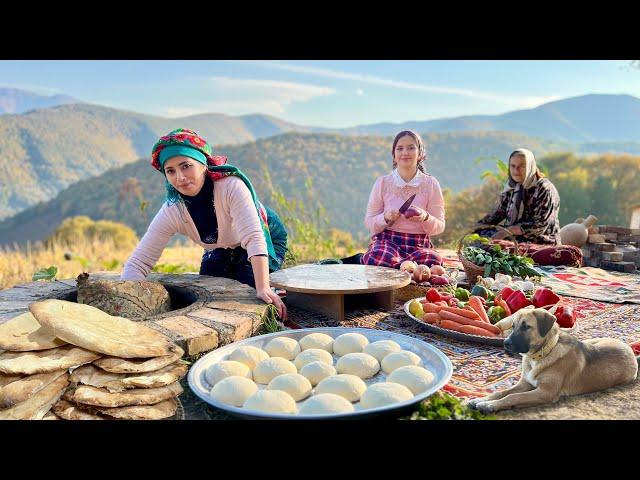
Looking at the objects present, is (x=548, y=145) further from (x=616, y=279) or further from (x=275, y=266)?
(x=275, y=266)

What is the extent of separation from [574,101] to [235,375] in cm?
4542

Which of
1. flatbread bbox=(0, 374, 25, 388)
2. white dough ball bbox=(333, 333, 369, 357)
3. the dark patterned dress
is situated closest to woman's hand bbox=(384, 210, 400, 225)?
white dough ball bbox=(333, 333, 369, 357)

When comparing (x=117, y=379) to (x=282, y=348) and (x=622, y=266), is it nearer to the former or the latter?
(x=282, y=348)

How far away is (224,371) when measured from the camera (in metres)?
2.36

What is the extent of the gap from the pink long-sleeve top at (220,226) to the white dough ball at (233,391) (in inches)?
48.0

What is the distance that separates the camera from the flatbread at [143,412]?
2.11 meters

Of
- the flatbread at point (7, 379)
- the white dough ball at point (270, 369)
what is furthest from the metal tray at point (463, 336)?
the flatbread at point (7, 379)

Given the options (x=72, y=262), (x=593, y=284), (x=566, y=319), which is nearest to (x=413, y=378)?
(x=566, y=319)

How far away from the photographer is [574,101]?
4141 cm

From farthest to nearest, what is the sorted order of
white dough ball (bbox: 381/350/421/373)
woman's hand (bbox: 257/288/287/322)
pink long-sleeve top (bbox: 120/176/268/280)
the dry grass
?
the dry grass, pink long-sleeve top (bbox: 120/176/268/280), woman's hand (bbox: 257/288/287/322), white dough ball (bbox: 381/350/421/373)

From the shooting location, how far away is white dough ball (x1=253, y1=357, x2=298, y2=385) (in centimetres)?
243

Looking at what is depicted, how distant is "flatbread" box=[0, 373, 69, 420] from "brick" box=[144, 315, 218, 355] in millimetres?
535

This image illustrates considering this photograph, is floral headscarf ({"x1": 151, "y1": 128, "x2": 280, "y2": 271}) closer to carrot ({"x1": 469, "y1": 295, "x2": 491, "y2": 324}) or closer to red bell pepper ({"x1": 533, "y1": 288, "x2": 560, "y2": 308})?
carrot ({"x1": 469, "y1": 295, "x2": 491, "y2": 324})
